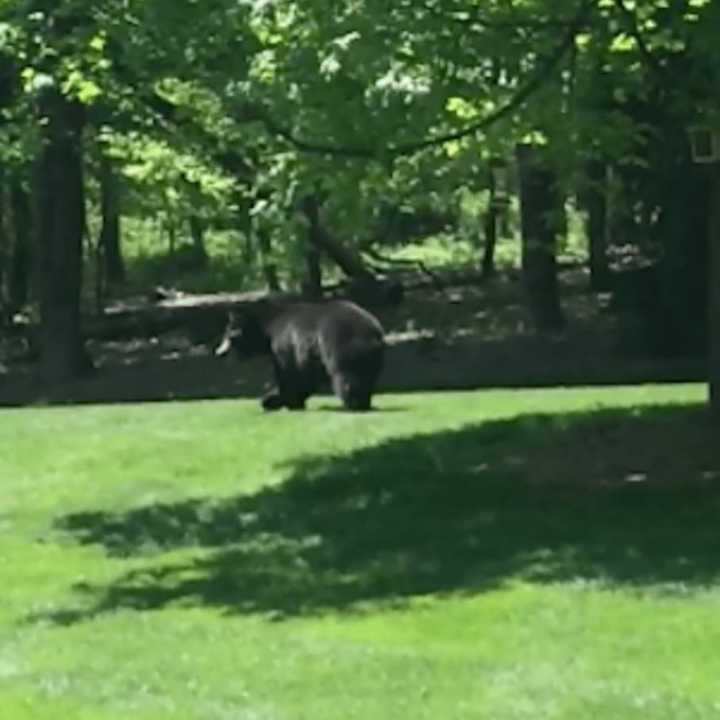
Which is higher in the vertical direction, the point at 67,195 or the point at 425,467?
the point at 67,195

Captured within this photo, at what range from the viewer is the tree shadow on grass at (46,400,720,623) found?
35.0 ft

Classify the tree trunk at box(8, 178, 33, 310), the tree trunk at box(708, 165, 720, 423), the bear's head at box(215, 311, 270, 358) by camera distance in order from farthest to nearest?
the tree trunk at box(8, 178, 33, 310) < the bear's head at box(215, 311, 270, 358) < the tree trunk at box(708, 165, 720, 423)

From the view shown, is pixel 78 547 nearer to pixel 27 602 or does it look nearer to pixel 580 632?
pixel 27 602

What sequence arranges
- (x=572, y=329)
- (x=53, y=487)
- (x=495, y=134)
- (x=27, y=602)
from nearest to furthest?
1. (x=27, y=602)
2. (x=495, y=134)
3. (x=53, y=487)
4. (x=572, y=329)

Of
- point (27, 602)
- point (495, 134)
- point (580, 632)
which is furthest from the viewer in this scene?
point (495, 134)

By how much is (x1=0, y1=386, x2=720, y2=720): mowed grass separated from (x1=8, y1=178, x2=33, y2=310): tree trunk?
1951 cm

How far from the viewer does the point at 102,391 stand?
26297 millimetres

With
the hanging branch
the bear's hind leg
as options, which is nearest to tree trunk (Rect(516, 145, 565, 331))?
the bear's hind leg

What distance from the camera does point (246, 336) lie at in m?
20.0

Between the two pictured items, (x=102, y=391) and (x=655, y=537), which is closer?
(x=655, y=537)

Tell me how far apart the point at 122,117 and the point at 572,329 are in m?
6.55

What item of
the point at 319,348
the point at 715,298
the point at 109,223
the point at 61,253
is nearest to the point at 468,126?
the point at 715,298

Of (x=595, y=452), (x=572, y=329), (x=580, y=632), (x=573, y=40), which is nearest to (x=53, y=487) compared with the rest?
(x=595, y=452)

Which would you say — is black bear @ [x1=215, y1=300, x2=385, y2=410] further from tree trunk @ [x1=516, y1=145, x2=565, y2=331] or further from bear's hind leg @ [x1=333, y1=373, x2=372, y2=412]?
tree trunk @ [x1=516, y1=145, x2=565, y2=331]
